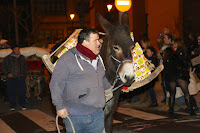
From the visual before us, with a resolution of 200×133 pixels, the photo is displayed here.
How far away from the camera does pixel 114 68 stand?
20.0 feet

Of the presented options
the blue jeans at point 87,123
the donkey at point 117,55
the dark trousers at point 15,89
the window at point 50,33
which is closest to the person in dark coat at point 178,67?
the donkey at point 117,55

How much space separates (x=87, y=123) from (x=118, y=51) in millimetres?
1743

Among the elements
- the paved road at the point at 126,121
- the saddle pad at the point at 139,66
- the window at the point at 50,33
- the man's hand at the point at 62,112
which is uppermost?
the window at the point at 50,33

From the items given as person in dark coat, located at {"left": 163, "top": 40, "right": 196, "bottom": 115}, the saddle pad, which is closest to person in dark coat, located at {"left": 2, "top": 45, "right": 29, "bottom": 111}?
person in dark coat, located at {"left": 163, "top": 40, "right": 196, "bottom": 115}

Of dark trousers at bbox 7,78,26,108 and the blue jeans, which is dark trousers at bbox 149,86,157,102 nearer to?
dark trousers at bbox 7,78,26,108

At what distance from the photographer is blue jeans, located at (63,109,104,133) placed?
4.62 m

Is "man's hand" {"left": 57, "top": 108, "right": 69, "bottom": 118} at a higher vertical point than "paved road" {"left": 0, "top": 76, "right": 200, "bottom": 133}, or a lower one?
higher

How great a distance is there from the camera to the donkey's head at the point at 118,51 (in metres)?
5.64

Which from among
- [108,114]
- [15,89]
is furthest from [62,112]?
[15,89]

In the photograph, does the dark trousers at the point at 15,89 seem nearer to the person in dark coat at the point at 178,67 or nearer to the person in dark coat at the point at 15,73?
the person in dark coat at the point at 15,73

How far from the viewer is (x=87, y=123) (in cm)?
466

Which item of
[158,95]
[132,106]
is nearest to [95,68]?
[132,106]

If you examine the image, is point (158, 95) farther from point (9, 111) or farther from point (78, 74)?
point (78, 74)

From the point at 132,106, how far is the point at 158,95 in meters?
2.04
